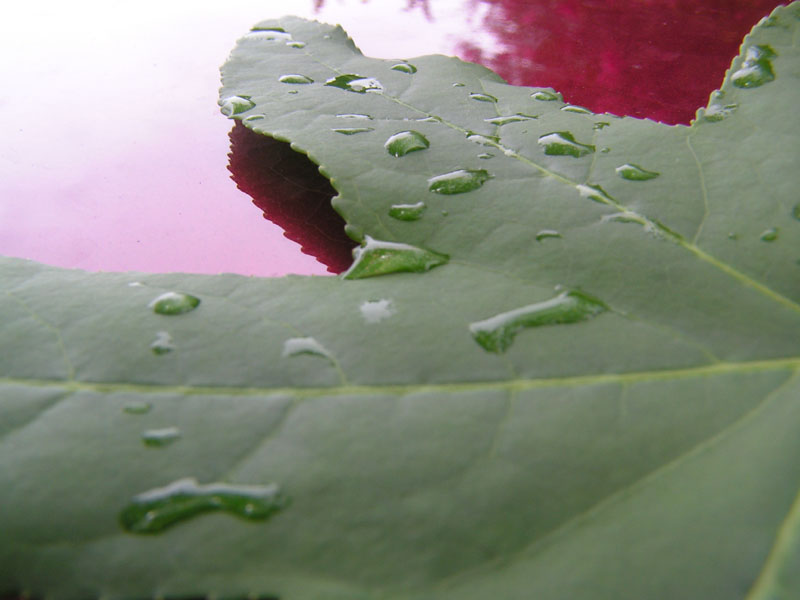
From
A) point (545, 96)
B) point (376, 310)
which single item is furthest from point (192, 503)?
point (545, 96)

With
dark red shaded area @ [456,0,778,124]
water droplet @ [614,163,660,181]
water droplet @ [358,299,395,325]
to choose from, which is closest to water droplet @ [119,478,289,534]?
water droplet @ [358,299,395,325]

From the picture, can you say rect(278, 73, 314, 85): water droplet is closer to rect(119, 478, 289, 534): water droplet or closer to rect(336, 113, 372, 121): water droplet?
rect(336, 113, 372, 121): water droplet

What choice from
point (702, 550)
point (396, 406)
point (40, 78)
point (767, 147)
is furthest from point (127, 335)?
point (40, 78)

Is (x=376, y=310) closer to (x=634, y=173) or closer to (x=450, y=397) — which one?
(x=450, y=397)

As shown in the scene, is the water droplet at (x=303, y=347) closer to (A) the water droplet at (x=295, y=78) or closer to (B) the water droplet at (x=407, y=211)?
(B) the water droplet at (x=407, y=211)

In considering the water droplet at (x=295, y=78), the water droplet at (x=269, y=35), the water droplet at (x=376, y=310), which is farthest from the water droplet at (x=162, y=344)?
the water droplet at (x=269, y=35)

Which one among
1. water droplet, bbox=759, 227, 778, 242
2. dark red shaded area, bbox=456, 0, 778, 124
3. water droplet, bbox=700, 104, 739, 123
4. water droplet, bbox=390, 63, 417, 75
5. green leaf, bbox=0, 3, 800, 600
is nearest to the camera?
green leaf, bbox=0, 3, 800, 600

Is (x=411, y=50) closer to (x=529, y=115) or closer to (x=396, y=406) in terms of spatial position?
(x=529, y=115)
